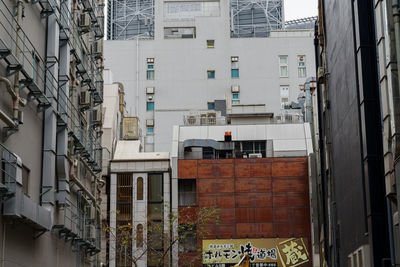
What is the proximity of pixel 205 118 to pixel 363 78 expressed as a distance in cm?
4050

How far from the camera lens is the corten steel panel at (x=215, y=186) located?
68.3 metres

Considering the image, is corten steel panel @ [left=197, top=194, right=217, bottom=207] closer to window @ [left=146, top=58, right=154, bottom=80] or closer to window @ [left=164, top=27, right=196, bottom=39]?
window @ [left=146, top=58, right=154, bottom=80]

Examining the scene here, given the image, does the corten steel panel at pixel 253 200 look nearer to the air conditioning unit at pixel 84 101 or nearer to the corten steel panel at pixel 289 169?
the corten steel panel at pixel 289 169

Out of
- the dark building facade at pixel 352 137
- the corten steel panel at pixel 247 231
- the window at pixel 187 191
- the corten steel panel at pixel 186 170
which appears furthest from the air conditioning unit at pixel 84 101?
the corten steel panel at pixel 247 231

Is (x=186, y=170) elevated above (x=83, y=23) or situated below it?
below

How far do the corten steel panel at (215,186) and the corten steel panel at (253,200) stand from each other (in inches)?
40.0

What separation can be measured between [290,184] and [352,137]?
29.7 m

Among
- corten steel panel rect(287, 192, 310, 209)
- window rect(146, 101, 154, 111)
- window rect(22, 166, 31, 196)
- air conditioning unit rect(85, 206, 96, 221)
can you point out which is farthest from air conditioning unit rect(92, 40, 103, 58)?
window rect(146, 101, 154, 111)

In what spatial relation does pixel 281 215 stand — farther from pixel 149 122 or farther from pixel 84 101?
pixel 149 122

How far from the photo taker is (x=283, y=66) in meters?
98.3

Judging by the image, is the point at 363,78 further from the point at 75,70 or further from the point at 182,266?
the point at 182,266

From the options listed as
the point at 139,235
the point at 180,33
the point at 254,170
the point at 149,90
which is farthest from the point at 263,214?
the point at 180,33

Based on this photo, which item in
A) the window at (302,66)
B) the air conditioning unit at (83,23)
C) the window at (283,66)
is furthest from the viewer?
the window at (283,66)

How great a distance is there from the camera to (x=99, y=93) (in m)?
46.9
